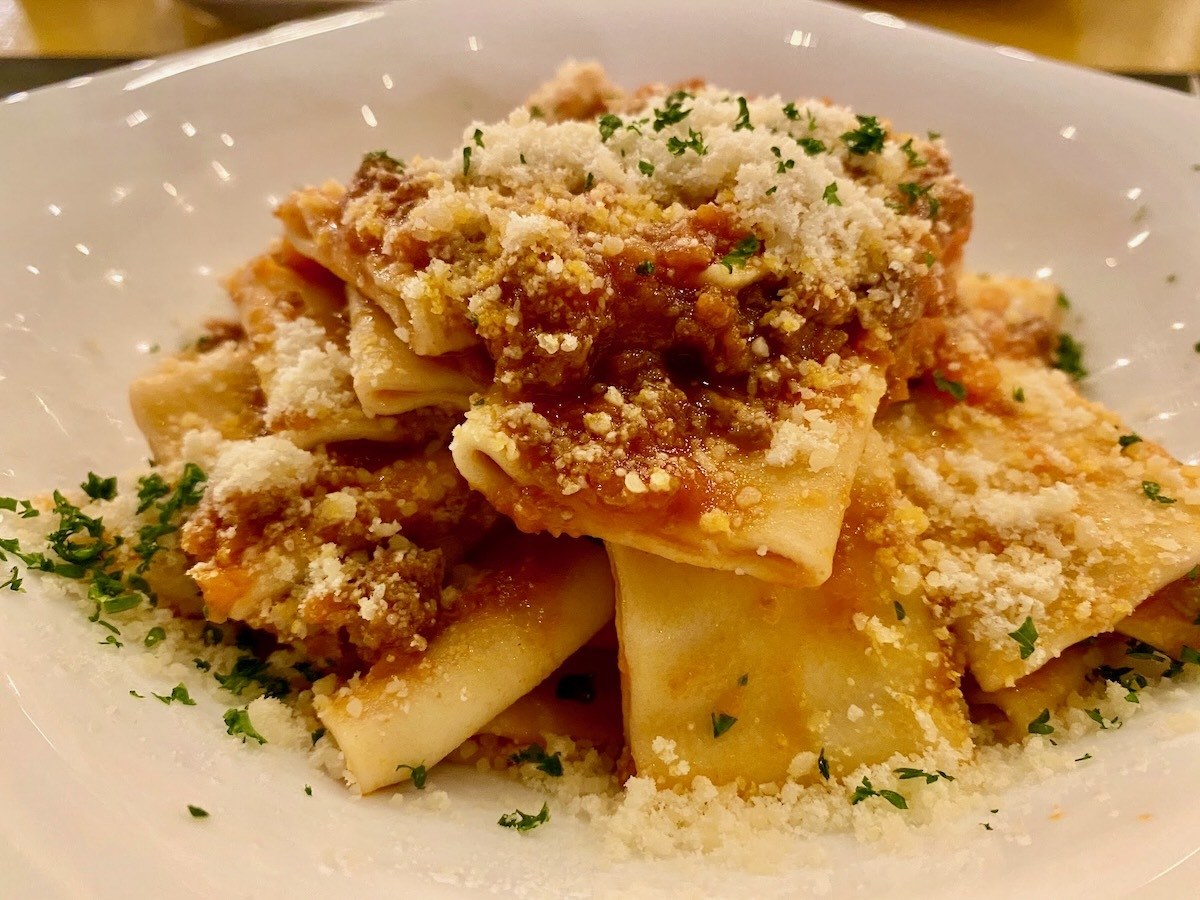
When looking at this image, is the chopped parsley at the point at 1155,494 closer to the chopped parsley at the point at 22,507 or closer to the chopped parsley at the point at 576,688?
the chopped parsley at the point at 576,688

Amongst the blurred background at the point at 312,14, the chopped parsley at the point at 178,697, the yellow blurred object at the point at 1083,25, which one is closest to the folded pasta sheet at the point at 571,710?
the chopped parsley at the point at 178,697

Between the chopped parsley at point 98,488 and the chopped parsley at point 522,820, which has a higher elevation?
the chopped parsley at point 98,488

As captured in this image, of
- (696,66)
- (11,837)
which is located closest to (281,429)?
(11,837)

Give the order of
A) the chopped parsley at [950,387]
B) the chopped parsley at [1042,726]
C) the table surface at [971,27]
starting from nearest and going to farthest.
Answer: the chopped parsley at [1042,726], the chopped parsley at [950,387], the table surface at [971,27]

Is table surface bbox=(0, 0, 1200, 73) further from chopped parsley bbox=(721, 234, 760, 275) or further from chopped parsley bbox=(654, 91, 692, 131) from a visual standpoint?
chopped parsley bbox=(721, 234, 760, 275)

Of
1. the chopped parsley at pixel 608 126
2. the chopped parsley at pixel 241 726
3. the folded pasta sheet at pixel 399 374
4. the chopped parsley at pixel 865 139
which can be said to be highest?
the chopped parsley at pixel 608 126

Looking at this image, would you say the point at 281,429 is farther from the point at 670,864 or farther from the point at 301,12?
the point at 301,12

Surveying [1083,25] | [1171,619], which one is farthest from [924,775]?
[1083,25]
